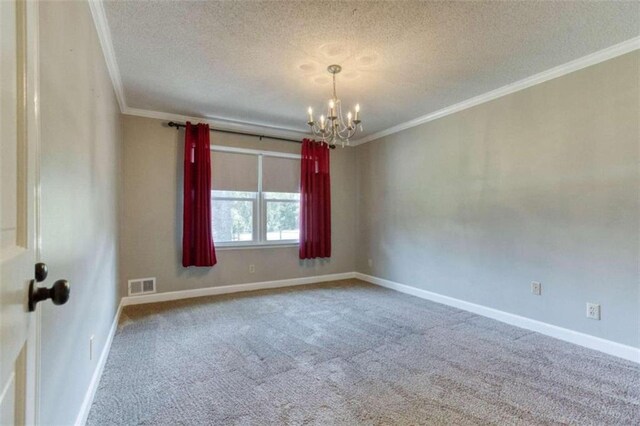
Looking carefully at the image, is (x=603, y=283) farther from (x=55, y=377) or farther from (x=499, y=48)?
(x=55, y=377)

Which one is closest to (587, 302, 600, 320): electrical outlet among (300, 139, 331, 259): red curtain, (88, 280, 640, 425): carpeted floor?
(88, 280, 640, 425): carpeted floor

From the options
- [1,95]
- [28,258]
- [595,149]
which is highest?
[595,149]

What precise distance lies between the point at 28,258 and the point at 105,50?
2531 mm

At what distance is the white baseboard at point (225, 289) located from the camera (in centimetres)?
404

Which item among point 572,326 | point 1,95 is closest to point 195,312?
point 1,95

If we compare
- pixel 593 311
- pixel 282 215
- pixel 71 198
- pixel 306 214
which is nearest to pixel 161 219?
pixel 282 215

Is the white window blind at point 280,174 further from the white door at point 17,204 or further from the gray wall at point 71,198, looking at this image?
the white door at point 17,204

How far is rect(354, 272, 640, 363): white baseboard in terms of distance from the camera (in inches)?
101

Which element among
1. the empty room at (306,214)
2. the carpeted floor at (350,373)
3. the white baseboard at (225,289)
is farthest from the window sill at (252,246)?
the carpeted floor at (350,373)

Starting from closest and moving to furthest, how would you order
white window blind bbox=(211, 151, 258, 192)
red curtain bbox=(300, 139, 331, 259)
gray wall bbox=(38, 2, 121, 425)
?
1. gray wall bbox=(38, 2, 121, 425)
2. white window blind bbox=(211, 151, 258, 192)
3. red curtain bbox=(300, 139, 331, 259)

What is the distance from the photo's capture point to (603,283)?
2693 mm

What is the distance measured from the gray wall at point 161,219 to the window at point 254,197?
178 millimetres

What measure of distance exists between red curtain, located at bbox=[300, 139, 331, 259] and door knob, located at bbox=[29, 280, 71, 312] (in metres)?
4.32

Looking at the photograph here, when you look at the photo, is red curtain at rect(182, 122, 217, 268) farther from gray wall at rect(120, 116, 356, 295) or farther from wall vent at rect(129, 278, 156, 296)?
wall vent at rect(129, 278, 156, 296)
